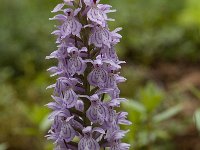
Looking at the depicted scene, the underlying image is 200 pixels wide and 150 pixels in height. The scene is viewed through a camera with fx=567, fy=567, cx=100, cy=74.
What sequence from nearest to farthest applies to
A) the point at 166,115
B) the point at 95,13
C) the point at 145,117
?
the point at 95,13 → the point at 166,115 → the point at 145,117

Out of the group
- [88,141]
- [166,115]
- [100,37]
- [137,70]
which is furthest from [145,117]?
[137,70]

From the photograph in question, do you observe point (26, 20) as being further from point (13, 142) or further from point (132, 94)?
point (13, 142)

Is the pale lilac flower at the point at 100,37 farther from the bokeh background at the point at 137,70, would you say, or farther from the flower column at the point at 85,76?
the bokeh background at the point at 137,70

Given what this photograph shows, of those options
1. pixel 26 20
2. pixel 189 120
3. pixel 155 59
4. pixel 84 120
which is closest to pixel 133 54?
pixel 155 59

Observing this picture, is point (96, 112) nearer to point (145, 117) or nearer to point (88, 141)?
point (88, 141)

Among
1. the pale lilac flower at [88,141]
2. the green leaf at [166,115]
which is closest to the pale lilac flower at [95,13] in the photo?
the pale lilac flower at [88,141]
